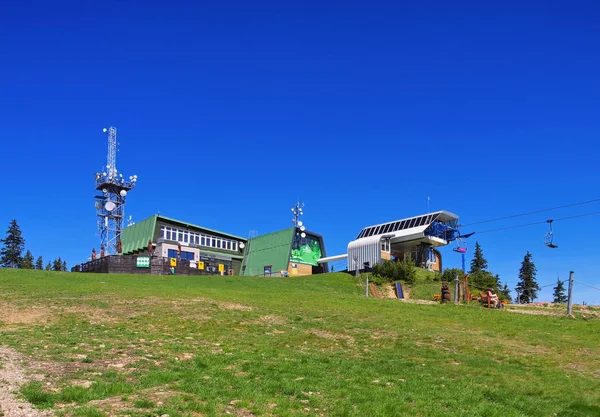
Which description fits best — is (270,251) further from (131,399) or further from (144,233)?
(131,399)

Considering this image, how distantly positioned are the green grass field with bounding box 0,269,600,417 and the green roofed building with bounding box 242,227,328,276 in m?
39.7

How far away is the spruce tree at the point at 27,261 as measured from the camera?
99.4 meters

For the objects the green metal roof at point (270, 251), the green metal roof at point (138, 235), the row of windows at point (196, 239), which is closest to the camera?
the green metal roof at point (270, 251)

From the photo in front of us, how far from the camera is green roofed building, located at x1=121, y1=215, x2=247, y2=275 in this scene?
7269 cm

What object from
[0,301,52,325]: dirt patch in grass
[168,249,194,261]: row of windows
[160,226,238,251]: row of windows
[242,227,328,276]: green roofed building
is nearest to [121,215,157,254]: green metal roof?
[160,226,238,251]: row of windows

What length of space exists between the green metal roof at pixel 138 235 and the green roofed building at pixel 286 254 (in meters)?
16.1

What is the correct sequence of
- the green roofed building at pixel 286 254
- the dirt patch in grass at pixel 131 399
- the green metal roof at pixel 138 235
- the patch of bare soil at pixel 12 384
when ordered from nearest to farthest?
the patch of bare soil at pixel 12 384 → the dirt patch in grass at pixel 131 399 → the green roofed building at pixel 286 254 → the green metal roof at pixel 138 235

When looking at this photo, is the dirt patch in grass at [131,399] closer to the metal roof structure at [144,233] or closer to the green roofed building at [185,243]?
the green roofed building at [185,243]

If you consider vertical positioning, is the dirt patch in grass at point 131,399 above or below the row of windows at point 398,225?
below

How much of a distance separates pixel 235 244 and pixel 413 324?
62781mm

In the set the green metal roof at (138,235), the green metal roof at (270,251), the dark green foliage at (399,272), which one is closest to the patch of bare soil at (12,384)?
the dark green foliage at (399,272)

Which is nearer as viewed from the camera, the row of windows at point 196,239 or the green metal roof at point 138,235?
the green metal roof at point 138,235

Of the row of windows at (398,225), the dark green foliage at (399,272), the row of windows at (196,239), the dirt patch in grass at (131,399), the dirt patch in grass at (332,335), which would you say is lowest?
the dirt patch in grass at (332,335)

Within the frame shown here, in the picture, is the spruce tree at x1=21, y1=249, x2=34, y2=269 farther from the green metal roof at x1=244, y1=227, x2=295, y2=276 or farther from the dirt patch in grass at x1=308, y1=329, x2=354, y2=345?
the dirt patch in grass at x1=308, y1=329, x2=354, y2=345
